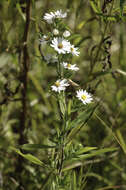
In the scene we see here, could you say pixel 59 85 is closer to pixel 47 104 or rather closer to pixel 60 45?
pixel 60 45

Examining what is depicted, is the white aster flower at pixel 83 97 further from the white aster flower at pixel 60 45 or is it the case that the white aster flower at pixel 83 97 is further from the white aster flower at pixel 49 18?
the white aster flower at pixel 49 18

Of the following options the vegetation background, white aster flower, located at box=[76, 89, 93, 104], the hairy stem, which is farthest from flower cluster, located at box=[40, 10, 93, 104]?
the hairy stem

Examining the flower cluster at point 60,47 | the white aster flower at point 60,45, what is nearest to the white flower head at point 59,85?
the flower cluster at point 60,47

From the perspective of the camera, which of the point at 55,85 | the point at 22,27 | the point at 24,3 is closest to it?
the point at 55,85

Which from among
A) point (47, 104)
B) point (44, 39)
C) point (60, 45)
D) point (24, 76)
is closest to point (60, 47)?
point (60, 45)

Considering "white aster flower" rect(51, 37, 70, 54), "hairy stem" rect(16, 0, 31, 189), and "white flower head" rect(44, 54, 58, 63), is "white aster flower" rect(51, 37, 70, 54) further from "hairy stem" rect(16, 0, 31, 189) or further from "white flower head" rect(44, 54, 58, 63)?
"hairy stem" rect(16, 0, 31, 189)

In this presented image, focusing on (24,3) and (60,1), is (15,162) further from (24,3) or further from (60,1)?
(60,1)

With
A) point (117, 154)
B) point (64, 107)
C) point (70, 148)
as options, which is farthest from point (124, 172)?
point (64, 107)
